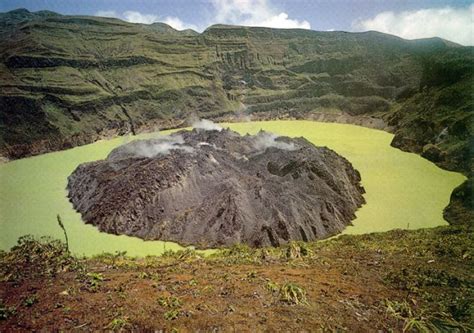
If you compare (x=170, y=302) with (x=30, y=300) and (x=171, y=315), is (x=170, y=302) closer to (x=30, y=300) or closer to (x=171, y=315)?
(x=171, y=315)

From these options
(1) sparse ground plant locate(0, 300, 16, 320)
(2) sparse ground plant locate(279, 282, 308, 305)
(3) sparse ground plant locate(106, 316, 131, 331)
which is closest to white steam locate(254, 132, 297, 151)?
(2) sparse ground plant locate(279, 282, 308, 305)

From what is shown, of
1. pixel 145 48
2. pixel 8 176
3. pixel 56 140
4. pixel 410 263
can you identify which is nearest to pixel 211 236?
pixel 410 263

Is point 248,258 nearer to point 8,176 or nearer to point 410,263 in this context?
point 410,263

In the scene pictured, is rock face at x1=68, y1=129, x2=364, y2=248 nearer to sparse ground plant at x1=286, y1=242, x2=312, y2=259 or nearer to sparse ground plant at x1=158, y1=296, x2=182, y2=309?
sparse ground plant at x1=286, y1=242, x2=312, y2=259

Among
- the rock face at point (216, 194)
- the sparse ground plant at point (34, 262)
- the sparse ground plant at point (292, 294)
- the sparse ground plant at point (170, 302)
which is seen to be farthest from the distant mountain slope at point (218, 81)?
the sparse ground plant at point (34, 262)

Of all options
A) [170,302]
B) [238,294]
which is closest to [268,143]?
[238,294]

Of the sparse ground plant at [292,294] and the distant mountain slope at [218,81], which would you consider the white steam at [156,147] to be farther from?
the sparse ground plant at [292,294]
